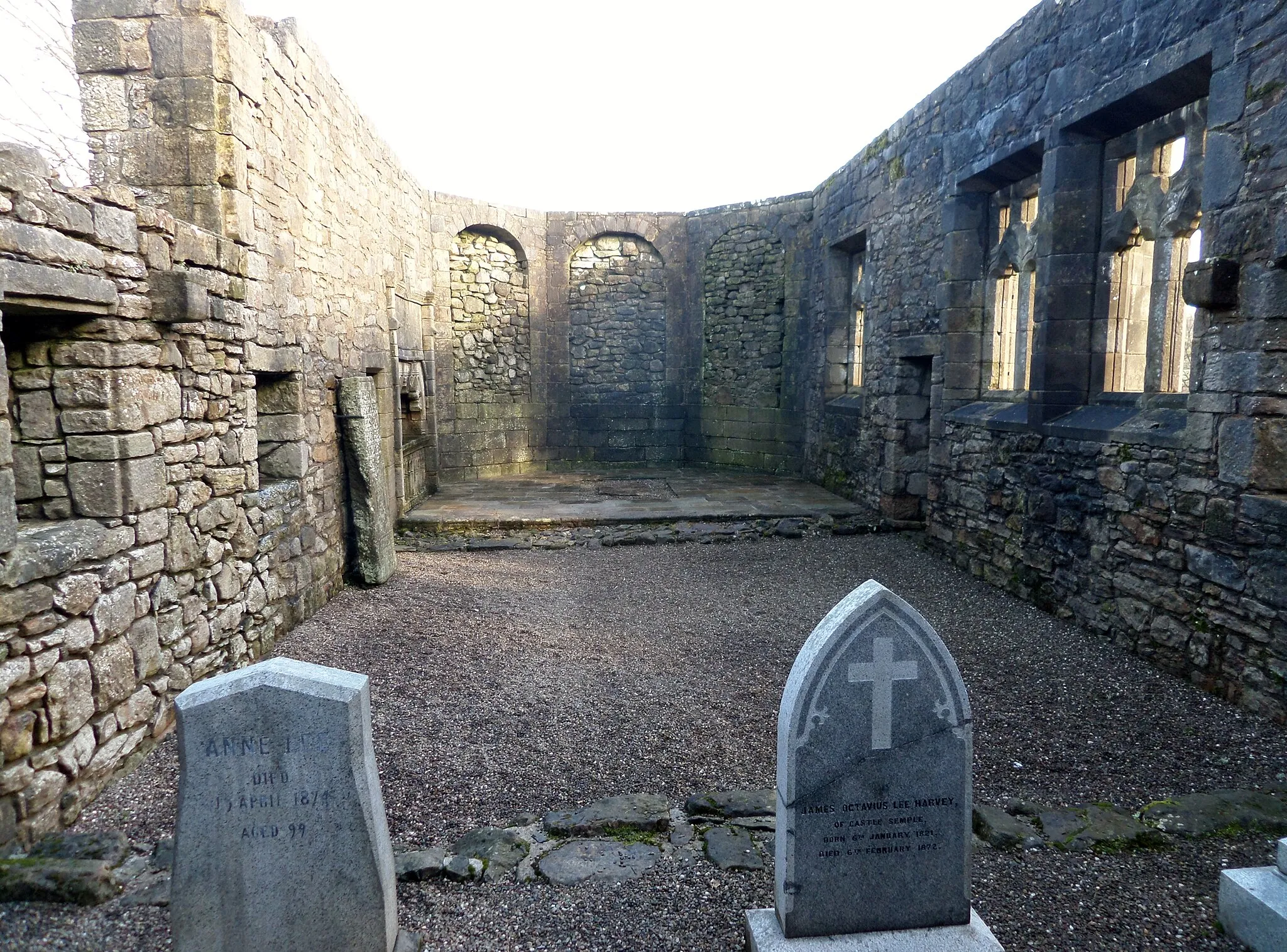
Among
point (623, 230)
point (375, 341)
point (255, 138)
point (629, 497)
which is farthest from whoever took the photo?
point (623, 230)

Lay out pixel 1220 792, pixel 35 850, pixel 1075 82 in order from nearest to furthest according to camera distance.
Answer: pixel 35 850, pixel 1220 792, pixel 1075 82

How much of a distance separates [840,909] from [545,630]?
3643 millimetres

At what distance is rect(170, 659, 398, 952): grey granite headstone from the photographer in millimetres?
2197

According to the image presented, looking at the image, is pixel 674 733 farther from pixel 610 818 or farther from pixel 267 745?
pixel 267 745

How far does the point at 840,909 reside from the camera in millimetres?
2334

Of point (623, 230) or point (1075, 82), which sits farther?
point (623, 230)

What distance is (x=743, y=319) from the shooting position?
1277 cm

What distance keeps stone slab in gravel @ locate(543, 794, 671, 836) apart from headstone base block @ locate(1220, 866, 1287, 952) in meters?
1.88

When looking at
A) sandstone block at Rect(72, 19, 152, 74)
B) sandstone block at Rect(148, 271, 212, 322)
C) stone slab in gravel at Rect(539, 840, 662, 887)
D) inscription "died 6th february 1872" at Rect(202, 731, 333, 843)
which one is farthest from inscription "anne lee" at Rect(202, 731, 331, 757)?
sandstone block at Rect(72, 19, 152, 74)

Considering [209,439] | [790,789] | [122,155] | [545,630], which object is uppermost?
[122,155]

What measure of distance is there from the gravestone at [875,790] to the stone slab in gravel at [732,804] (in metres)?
0.85

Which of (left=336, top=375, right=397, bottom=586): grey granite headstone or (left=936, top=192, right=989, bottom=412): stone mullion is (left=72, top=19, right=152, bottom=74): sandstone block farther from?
(left=936, top=192, right=989, bottom=412): stone mullion

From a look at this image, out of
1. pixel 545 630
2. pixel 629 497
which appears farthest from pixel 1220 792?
pixel 629 497

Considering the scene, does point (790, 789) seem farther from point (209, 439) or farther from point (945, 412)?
point (945, 412)
